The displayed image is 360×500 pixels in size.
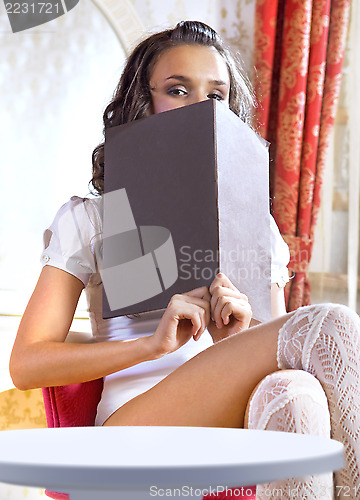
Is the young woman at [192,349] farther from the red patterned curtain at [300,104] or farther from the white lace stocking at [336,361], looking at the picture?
the red patterned curtain at [300,104]

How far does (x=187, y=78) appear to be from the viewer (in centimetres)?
136

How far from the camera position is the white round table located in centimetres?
49

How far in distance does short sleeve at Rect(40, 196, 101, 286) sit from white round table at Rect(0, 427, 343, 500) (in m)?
0.56

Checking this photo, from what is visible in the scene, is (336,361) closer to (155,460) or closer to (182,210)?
(182,210)

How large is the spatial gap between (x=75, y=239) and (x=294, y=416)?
63cm

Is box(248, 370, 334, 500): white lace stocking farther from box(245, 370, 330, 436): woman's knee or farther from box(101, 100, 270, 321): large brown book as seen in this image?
box(101, 100, 270, 321): large brown book

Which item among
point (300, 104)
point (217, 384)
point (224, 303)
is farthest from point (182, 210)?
point (300, 104)

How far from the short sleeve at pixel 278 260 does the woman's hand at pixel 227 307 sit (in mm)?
411

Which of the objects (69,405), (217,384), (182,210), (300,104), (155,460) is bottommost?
(69,405)

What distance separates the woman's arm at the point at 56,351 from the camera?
1.08 meters

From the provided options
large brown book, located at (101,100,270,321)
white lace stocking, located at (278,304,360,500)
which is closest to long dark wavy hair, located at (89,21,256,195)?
large brown book, located at (101,100,270,321)

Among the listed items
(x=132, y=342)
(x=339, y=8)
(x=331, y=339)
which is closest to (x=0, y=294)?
(x=132, y=342)

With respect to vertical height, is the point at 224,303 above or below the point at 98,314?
above

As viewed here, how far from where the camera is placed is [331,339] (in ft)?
3.05
